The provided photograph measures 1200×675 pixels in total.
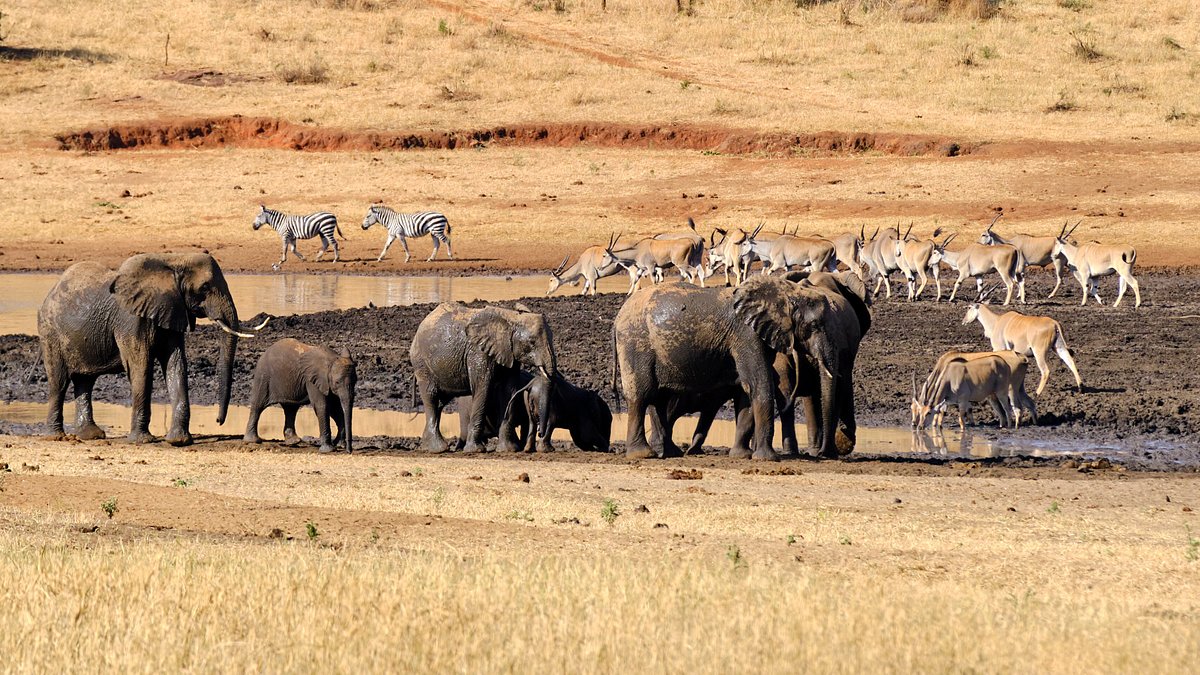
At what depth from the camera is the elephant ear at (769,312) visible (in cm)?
1584

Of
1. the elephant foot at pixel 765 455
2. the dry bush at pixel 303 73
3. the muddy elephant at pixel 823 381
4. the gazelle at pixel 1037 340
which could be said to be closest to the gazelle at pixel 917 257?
the gazelle at pixel 1037 340

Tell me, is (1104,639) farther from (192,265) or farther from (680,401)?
(192,265)

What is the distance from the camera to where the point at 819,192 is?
43344 millimetres

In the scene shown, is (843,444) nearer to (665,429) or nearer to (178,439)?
(665,429)

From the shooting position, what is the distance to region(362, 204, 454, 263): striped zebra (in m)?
39.2

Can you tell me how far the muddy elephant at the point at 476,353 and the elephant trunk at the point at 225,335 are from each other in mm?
1919

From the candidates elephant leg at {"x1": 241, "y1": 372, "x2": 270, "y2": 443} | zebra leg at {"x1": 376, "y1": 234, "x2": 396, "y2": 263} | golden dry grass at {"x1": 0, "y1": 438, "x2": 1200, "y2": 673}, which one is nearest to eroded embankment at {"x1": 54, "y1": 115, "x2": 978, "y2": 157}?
zebra leg at {"x1": 376, "y1": 234, "x2": 396, "y2": 263}

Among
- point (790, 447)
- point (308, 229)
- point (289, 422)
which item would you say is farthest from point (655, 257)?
point (790, 447)

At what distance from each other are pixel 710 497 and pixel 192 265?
6.82 metres

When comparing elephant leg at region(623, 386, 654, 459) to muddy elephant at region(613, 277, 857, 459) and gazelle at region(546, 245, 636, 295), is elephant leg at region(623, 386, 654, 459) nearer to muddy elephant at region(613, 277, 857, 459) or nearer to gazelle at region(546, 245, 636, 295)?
muddy elephant at region(613, 277, 857, 459)

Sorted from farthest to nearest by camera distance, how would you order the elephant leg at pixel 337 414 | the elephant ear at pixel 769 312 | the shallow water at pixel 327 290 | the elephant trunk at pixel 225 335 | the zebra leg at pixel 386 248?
the zebra leg at pixel 386 248 → the shallow water at pixel 327 290 → the elephant trunk at pixel 225 335 → the elephant leg at pixel 337 414 → the elephant ear at pixel 769 312

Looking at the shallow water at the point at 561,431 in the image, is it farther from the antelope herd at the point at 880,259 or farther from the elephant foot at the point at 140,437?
the antelope herd at the point at 880,259

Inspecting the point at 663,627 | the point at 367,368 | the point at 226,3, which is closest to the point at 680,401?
the point at 367,368

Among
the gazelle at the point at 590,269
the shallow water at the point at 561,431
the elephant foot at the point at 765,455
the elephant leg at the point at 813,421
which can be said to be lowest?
the shallow water at the point at 561,431
